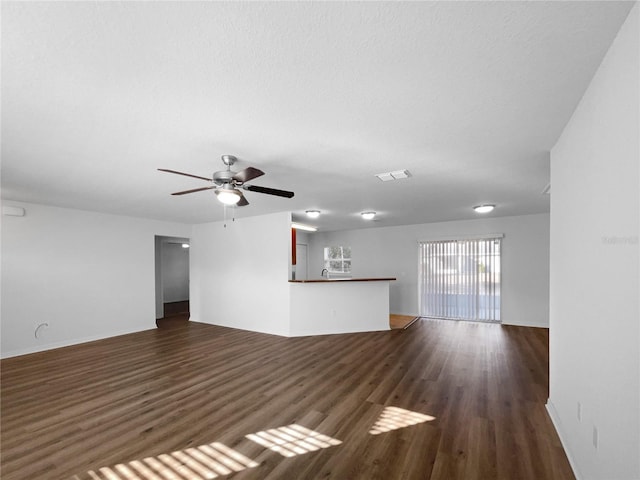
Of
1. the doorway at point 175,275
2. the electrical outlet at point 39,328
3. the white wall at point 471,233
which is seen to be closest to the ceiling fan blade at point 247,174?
the electrical outlet at point 39,328

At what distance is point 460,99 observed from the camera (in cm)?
175

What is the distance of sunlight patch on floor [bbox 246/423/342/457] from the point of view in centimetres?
213

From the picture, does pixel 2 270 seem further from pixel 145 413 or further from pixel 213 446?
pixel 213 446

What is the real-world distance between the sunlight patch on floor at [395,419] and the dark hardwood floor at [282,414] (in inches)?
0.7

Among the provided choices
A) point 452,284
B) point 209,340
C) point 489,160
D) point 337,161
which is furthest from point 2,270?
point 452,284

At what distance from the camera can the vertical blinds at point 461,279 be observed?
6551 millimetres

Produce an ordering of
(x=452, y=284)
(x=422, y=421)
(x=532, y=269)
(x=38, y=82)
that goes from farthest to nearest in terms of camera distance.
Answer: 1. (x=452, y=284)
2. (x=532, y=269)
3. (x=422, y=421)
4. (x=38, y=82)

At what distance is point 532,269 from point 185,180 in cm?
712

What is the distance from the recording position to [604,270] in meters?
1.40

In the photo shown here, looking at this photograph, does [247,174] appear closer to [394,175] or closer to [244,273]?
[394,175]

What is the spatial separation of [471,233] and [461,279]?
1.16 metres

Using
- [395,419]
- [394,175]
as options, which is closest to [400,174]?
[394,175]

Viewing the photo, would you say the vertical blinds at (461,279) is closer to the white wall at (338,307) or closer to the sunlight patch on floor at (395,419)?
the white wall at (338,307)

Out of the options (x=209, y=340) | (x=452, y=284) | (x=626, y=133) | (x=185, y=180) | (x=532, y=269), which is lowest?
(x=209, y=340)
